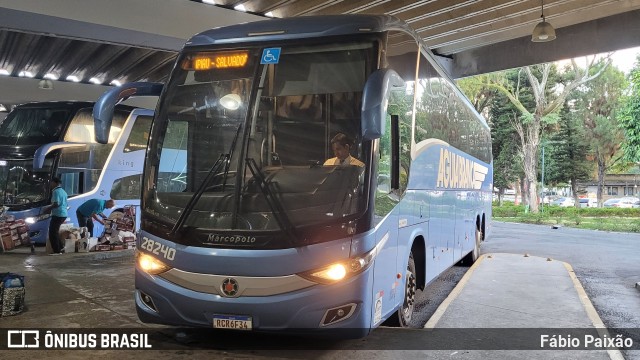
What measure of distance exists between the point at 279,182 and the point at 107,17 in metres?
8.30

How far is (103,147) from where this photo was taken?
561 inches

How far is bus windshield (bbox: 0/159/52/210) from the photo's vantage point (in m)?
13.6

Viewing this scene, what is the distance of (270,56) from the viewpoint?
16.0 ft

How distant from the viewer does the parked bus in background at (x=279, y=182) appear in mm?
4320

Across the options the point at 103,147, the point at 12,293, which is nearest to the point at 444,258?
the point at 12,293

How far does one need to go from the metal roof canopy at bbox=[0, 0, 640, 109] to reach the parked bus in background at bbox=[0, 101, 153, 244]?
2.13 meters

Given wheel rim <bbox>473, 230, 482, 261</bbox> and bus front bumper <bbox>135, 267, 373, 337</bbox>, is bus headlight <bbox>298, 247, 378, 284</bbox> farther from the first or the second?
wheel rim <bbox>473, 230, 482, 261</bbox>

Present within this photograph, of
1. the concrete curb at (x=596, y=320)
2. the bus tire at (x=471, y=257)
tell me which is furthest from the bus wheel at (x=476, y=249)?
the concrete curb at (x=596, y=320)

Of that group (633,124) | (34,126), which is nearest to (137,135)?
(34,126)

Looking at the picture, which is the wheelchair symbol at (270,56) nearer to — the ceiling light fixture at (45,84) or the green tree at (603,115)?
the ceiling light fixture at (45,84)

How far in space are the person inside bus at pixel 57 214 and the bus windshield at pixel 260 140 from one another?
8134 millimetres

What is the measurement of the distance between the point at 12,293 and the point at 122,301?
140 cm

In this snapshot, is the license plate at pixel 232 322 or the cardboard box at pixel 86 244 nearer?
the license plate at pixel 232 322

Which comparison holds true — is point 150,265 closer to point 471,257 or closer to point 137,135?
point 471,257
